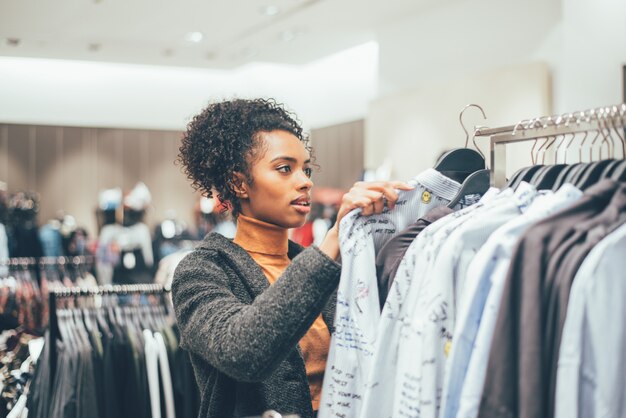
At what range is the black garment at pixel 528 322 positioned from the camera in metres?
0.94

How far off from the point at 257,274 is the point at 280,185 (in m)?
0.19

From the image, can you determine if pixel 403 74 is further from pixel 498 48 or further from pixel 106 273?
pixel 106 273

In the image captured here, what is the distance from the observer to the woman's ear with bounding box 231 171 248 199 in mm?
1487

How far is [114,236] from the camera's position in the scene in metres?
6.82

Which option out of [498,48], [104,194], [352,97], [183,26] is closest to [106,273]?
[104,194]

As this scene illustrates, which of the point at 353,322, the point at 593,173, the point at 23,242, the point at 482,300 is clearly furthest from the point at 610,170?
the point at 23,242

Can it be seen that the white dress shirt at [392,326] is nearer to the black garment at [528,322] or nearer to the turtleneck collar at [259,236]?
the black garment at [528,322]

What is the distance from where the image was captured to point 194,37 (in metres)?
6.61

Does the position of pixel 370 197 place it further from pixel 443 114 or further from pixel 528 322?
pixel 443 114

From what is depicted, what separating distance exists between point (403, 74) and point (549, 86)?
161 centimetres

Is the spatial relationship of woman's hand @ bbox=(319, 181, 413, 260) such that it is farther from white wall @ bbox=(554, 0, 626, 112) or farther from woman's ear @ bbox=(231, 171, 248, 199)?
white wall @ bbox=(554, 0, 626, 112)

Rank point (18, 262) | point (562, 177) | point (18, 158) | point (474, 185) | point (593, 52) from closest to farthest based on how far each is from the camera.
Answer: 1. point (562, 177)
2. point (474, 185)
3. point (593, 52)
4. point (18, 262)
5. point (18, 158)

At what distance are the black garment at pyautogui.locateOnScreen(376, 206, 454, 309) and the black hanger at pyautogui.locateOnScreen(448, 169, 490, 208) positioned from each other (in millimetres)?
72

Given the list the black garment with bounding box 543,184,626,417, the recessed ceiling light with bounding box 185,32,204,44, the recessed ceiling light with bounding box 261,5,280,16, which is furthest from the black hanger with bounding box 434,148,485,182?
the recessed ceiling light with bounding box 185,32,204,44
